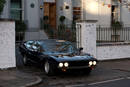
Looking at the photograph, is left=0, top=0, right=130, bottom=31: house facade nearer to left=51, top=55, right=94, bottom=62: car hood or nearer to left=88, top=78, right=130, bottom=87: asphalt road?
left=51, top=55, right=94, bottom=62: car hood

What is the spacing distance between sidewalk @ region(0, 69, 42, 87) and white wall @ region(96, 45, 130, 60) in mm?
5531

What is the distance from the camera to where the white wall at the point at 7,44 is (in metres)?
11.5

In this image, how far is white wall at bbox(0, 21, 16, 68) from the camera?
11.5m

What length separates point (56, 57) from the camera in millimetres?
9898

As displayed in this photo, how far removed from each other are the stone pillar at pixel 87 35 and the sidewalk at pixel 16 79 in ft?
14.7

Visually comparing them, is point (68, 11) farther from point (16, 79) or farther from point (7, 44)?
point (16, 79)

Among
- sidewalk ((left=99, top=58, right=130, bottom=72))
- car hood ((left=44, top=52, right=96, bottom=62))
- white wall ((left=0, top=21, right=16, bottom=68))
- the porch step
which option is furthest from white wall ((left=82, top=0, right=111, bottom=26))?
car hood ((left=44, top=52, right=96, bottom=62))

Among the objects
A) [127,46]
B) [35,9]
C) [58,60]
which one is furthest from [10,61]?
[35,9]

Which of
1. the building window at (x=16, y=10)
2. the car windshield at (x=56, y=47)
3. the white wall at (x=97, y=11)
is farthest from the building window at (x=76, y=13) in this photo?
the car windshield at (x=56, y=47)

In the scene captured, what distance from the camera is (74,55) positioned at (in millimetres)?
10367

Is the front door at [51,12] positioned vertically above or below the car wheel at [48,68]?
above

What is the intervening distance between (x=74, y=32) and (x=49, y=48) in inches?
158

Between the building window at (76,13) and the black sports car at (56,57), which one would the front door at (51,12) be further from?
the black sports car at (56,57)

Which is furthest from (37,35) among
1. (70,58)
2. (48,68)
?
(70,58)
